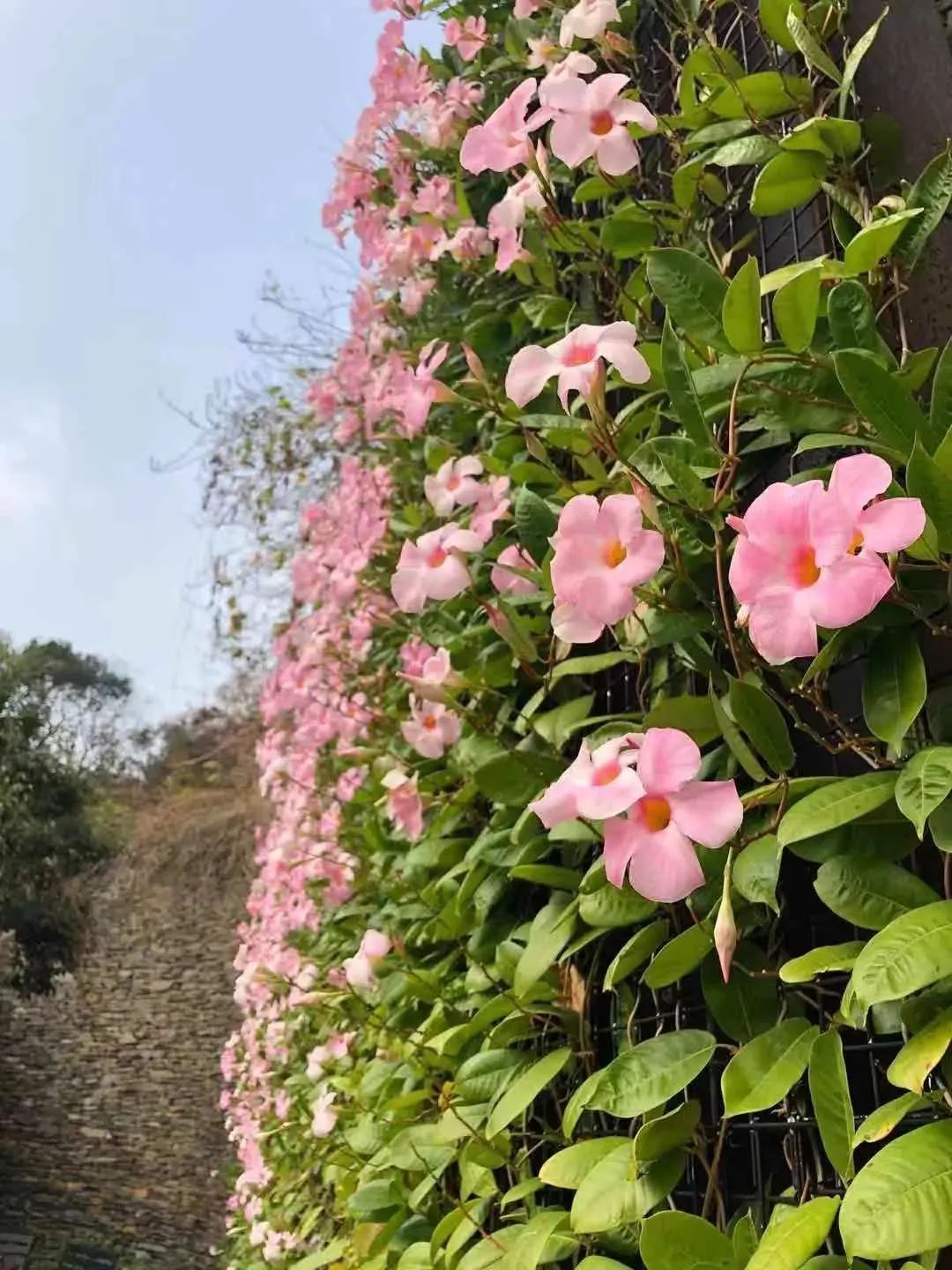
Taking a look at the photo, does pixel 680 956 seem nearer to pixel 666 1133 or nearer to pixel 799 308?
pixel 666 1133

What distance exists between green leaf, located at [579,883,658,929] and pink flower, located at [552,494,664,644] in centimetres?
25

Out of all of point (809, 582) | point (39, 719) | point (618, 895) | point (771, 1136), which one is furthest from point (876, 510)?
point (39, 719)

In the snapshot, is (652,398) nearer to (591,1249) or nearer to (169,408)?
(591,1249)

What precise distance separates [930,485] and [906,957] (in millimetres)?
259

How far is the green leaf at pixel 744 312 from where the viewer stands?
2.36ft

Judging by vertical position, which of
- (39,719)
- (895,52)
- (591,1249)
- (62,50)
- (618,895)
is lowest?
(591,1249)

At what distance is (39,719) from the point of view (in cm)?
671

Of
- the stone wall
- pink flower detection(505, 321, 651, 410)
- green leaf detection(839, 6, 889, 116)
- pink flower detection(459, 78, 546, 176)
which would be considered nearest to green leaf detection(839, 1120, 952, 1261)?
pink flower detection(505, 321, 651, 410)

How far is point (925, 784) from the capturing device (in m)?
0.59

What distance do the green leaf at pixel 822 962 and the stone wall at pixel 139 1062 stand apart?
5.52 m

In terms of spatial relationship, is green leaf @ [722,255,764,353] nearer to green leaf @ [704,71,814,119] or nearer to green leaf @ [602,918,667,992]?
green leaf @ [704,71,814,119]

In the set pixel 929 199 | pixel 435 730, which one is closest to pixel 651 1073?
pixel 435 730

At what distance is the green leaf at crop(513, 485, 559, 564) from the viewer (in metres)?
0.93

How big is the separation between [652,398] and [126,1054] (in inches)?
281
